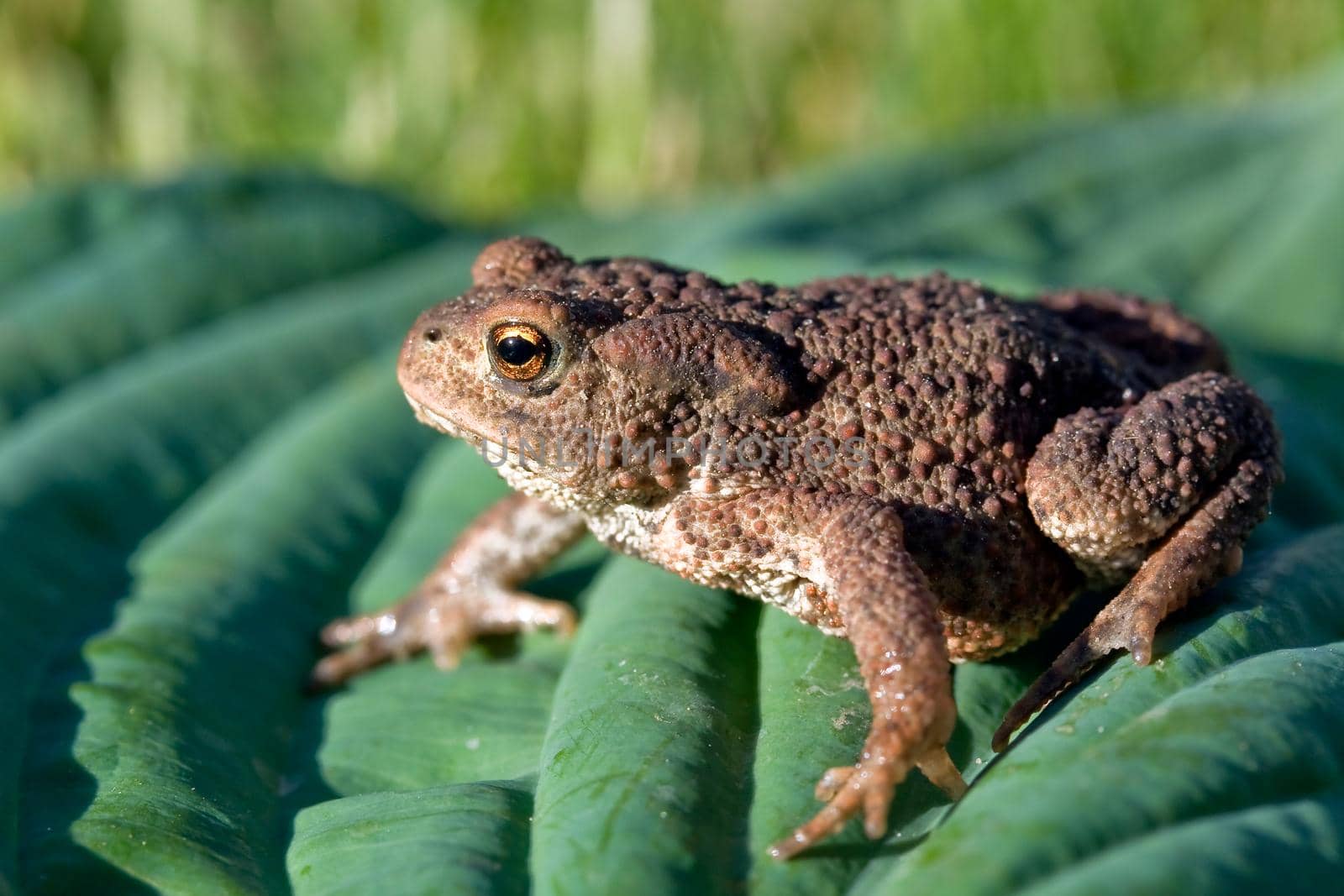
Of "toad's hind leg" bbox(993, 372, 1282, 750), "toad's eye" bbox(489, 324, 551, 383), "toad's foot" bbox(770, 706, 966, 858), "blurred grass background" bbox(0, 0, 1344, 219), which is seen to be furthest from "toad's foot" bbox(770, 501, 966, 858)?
"blurred grass background" bbox(0, 0, 1344, 219)

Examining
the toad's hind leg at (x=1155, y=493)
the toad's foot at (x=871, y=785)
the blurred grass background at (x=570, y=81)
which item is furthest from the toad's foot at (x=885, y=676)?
the blurred grass background at (x=570, y=81)

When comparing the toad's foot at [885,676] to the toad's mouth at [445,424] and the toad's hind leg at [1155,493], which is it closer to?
the toad's hind leg at [1155,493]

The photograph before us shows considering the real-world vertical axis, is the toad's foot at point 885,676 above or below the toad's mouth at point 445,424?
above

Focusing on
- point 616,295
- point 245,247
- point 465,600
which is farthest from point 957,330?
point 245,247

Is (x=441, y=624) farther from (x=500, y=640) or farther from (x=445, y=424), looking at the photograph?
(x=445, y=424)

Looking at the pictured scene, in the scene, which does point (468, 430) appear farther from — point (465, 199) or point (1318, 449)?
point (465, 199)

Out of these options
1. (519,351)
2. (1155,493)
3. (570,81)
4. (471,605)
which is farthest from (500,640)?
(570,81)
